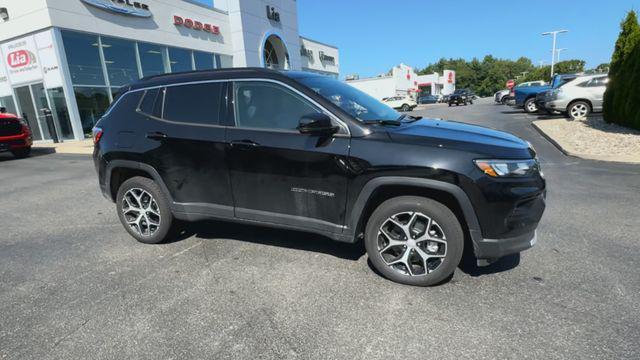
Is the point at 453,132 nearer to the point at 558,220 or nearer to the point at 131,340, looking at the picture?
the point at 558,220

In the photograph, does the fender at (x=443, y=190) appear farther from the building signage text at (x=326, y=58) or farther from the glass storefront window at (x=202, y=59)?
the building signage text at (x=326, y=58)

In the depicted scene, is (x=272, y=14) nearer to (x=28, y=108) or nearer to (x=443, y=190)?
(x=28, y=108)

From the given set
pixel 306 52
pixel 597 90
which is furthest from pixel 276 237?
pixel 306 52

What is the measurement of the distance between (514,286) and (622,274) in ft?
3.18

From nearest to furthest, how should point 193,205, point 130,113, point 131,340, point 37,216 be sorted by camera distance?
1. point 131,340
2. point 193,205
3. point 130,113
4. point 37,216

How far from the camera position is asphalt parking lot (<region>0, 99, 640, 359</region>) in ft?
7.55

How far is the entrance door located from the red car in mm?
4993

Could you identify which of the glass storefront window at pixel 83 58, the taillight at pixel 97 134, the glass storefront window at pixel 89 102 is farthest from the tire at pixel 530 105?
the glass storefront window at pixel 83 58

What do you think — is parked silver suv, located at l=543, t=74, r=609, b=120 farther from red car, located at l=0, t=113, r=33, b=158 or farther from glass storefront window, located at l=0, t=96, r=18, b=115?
glass storefront window, located at l=0, t=96, r=18, b=115

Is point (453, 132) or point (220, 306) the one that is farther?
point (453, 132)

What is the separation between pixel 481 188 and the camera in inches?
104

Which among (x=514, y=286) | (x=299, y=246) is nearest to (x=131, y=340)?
(x=299, y=246)

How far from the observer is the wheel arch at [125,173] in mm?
3818

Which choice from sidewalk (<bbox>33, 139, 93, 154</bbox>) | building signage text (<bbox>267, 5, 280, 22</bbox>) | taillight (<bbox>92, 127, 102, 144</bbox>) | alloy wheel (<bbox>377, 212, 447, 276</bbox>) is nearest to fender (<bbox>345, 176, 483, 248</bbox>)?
alloy wheel (<bbox>377, 212, 447, 276</bbox>)
